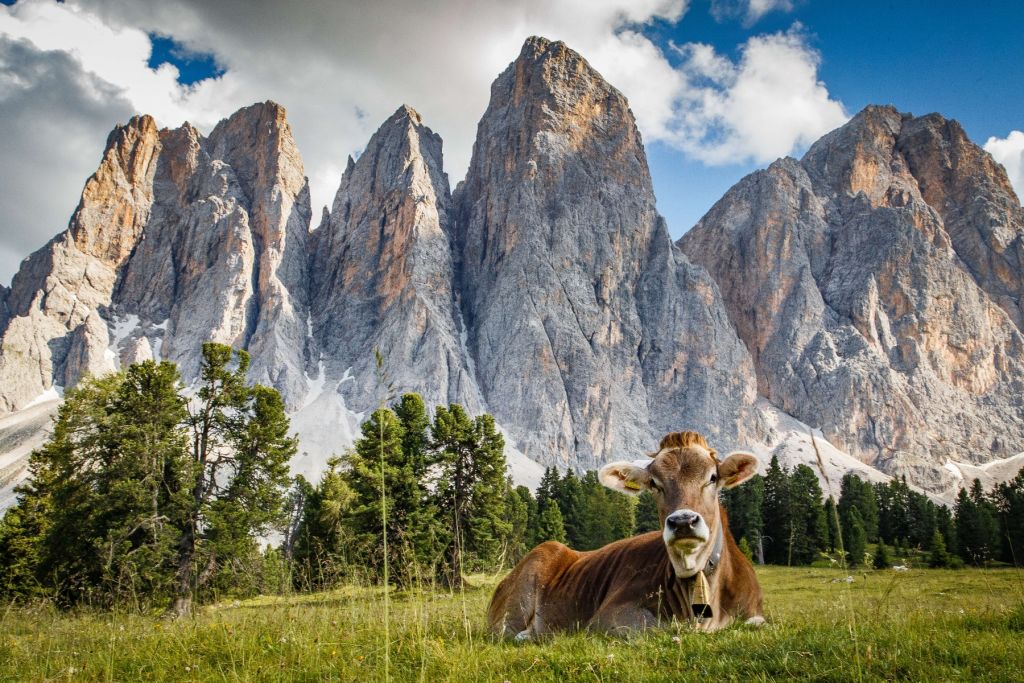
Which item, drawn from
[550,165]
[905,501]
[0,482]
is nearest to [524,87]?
[550,165]

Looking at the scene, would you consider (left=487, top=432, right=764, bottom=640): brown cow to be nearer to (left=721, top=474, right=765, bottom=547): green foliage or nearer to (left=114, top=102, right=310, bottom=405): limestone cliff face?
(left=721, top=474, right=765, bottom=547): green foliage

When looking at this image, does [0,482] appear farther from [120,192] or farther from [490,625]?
[490,625]

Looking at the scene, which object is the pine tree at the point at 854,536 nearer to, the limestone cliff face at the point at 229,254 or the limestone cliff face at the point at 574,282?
the limestone cliff face at the point at 574,282

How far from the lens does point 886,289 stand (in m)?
144

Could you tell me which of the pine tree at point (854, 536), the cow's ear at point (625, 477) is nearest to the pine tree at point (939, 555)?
the pine tree at point (854, 536)

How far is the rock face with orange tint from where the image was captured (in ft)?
429

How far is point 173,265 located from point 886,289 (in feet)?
585

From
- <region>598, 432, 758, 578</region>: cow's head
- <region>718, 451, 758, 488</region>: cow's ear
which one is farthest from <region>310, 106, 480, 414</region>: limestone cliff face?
<region>718, 451, 758, 488</region>: cow's ear

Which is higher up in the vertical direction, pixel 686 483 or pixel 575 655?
pixel 686 483

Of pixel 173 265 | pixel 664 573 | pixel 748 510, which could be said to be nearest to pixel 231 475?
pixel 664 573

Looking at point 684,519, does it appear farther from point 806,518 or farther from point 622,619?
point 806,518

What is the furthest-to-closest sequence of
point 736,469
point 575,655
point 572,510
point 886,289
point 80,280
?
1. point 886,289
2. point 80,280
3. point 572,510
4. point 736,469
5. point 575,655

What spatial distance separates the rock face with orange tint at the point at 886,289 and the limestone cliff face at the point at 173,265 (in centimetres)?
11656

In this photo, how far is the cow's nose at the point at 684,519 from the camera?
4492 millimetres
